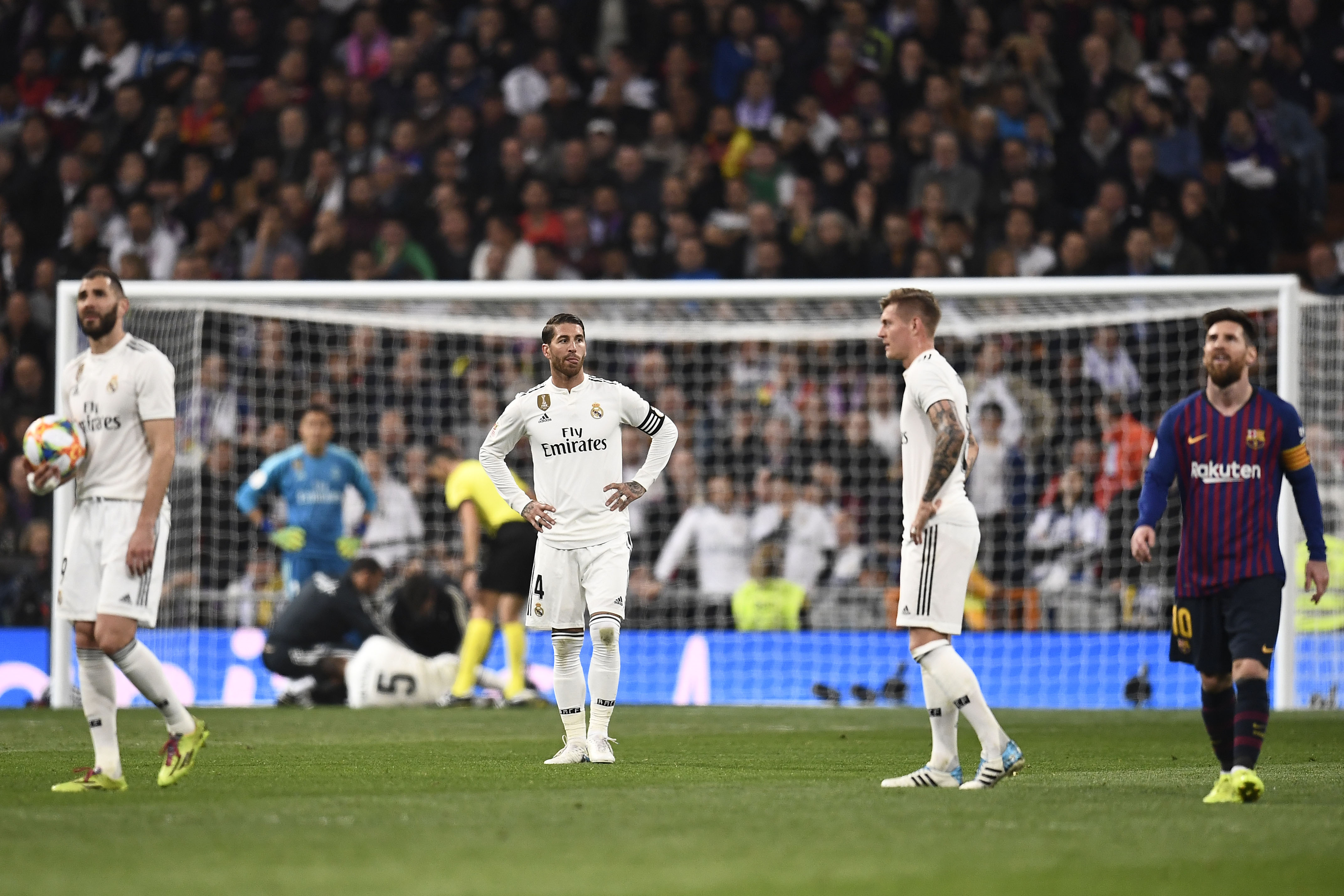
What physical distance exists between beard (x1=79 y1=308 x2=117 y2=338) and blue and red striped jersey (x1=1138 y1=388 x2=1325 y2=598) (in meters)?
4.46

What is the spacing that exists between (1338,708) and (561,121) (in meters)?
10.2

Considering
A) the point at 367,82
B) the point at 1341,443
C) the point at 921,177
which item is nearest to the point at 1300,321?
the point at 1341,443

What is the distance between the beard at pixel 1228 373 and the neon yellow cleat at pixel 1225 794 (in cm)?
160

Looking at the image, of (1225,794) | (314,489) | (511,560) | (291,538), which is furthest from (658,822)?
(291,538)

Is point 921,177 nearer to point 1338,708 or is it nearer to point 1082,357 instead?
point 1082,357

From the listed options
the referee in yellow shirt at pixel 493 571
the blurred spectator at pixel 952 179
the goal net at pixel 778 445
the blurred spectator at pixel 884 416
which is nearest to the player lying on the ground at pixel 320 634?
the goal net at pixel 778 445

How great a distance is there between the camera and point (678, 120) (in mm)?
19391

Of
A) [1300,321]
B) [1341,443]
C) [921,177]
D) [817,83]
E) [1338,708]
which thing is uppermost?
[817,83]

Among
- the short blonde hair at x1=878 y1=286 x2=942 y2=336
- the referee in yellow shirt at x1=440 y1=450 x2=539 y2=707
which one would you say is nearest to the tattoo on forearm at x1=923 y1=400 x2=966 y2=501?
the short blonde hair at x1=878 y1=286 x2=942 y2=336

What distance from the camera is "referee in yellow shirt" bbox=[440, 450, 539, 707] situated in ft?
46.6

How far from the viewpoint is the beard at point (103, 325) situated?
7.55 meters

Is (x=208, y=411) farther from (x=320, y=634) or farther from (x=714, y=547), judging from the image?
(x=714, y=547)

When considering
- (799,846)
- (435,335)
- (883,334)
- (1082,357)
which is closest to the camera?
(799,846)

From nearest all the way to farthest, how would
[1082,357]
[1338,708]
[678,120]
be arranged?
[1338,708] < [1082,357] < [678,120]
